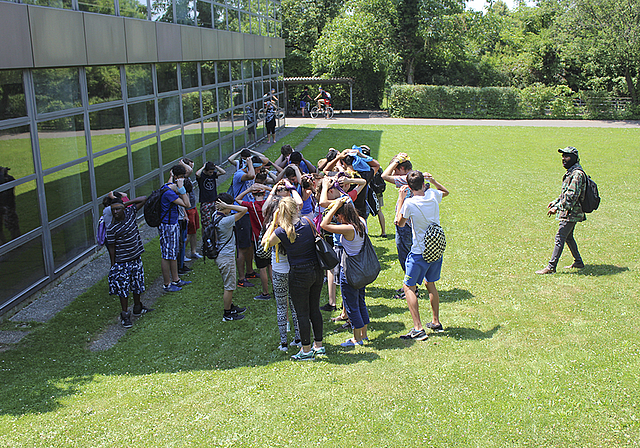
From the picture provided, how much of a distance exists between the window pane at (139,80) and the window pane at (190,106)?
1.98m

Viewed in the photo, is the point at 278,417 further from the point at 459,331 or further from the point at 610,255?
the point at 610,255

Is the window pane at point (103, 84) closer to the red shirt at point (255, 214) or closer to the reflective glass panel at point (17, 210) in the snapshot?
the reflective glass panel at point (17, 210)

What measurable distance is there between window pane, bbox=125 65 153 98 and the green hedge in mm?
22090

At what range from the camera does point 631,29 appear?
28.2 meters

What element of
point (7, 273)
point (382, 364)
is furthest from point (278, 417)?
point (7, 273)

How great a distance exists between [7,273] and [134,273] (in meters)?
1.83

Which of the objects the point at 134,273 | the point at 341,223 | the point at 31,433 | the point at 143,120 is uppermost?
the point at 143,120

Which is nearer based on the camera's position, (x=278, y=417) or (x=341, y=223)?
(x=278, y=417)

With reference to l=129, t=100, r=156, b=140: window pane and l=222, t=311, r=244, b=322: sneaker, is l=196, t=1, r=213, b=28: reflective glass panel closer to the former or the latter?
l=129, t=100, r=156, b=140: window pane

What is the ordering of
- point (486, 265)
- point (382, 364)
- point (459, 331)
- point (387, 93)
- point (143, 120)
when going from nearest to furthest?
point (382, 364) → point (459, 331) → point (486, 265) → point (143, 120) → point (387, 93)

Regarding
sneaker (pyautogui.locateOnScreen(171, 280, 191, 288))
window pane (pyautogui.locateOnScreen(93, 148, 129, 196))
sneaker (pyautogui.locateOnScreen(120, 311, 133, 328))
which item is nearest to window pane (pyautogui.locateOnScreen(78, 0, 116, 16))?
window pane (pyautogui.locateOnScreen(93, 148, 129, 196))

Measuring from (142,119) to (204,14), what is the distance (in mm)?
5390

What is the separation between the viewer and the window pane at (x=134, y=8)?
10.2 m

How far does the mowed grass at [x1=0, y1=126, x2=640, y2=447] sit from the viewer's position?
14.5 feet
